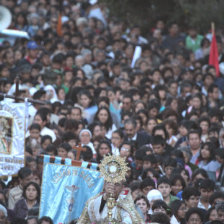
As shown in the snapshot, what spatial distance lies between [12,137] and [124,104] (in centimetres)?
480

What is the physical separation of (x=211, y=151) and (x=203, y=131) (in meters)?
1.64

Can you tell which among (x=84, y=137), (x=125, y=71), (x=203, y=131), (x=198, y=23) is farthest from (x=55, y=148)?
(x=198, y=23)

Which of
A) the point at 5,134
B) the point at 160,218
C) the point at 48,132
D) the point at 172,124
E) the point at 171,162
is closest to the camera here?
the point at 160,218

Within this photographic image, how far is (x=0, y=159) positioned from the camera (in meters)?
13.9

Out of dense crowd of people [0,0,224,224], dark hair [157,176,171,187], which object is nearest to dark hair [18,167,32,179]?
dense crowd of people [0,0,224,224]

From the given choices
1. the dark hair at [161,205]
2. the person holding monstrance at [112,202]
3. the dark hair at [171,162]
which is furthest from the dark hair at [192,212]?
the person holding monstrance at [112,202]

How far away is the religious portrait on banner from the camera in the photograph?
1399 centimetres

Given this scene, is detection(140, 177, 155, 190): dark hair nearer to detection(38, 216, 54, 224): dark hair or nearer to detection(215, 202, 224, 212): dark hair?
detection(215, 202, 224, 212): dark hair

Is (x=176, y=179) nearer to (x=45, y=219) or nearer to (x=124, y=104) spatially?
(x=45, y=219)

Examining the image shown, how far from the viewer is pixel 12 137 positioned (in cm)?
1410

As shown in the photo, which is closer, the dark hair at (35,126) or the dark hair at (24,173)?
the dark hair at (24,173)

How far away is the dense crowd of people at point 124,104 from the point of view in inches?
537

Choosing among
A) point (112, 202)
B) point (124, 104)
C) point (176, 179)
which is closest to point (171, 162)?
point (176, 179)

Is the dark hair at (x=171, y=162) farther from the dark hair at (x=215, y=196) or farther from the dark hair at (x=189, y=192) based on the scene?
the dark hair at (x=215, y=196)
